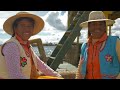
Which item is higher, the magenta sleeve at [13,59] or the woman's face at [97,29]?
the woman's face at [97,29]

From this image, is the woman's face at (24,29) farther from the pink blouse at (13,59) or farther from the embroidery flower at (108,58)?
the embroidery flower at (108,58)

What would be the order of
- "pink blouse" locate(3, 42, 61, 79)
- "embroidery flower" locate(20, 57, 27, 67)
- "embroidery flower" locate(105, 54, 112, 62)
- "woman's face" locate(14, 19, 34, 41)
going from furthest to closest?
1. "embroidery flower" locate(105, 54, 112, 62)
2. "woman's face" locate(14, 19, 34, 41)
3. "embroidery flower" locate(20, 57, 27, 67)
4. "pink blouse" locate(3, 42, 61, 79)

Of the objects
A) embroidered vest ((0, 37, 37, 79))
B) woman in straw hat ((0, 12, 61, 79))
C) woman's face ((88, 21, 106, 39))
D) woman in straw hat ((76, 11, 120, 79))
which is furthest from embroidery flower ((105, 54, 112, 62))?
embroidered vest ((0, 37, 37, 79))

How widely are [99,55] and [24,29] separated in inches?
30.4

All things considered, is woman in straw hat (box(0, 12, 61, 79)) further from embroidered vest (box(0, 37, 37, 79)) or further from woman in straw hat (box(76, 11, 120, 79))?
woman in straw hat (box(76, 11, 120, 79))

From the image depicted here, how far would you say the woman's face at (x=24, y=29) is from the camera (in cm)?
238

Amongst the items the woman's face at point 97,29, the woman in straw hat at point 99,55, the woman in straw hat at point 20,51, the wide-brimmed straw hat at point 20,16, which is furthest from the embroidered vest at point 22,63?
the woman's face at point 97,29

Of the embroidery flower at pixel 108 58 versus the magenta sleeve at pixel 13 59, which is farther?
the embroidery flower at pixel 108 58

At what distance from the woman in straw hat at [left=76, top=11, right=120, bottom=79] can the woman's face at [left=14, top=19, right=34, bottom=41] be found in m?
0.62

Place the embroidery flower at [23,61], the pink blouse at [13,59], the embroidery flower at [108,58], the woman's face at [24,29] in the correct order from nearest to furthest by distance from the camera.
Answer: the pink blouse at [13,59], the embroidery flower at [23,61], the woman's face at [24,29], the embroidery flower at [108,58]

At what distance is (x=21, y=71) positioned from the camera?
222 cm

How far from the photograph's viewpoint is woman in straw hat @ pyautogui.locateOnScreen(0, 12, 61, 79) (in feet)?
7.00
